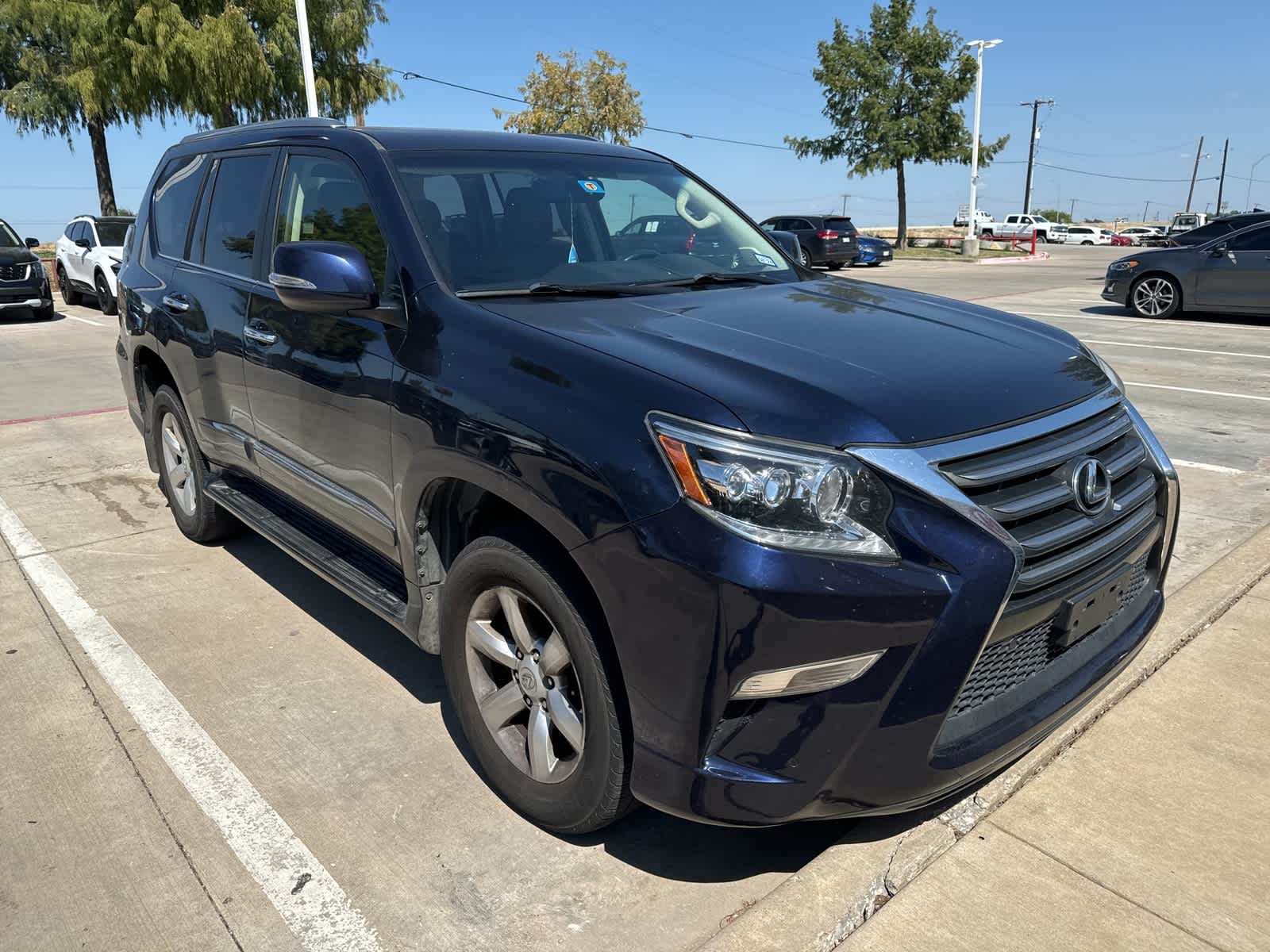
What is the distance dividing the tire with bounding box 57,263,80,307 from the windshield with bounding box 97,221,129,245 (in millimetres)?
1955

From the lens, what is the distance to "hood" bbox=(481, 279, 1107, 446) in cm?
220

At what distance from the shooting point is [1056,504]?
7.72 feet

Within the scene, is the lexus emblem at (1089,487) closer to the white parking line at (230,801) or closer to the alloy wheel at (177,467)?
the white parking line at (230,801)

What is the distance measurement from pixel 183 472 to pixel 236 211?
1563 millimetres

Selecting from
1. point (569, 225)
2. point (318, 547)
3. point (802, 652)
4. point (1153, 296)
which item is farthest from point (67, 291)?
point (802, 652)

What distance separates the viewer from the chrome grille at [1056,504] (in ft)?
7.30

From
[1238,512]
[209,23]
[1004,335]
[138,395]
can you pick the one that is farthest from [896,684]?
[209,23]

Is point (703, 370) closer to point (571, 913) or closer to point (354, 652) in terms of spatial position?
point (571, 913)

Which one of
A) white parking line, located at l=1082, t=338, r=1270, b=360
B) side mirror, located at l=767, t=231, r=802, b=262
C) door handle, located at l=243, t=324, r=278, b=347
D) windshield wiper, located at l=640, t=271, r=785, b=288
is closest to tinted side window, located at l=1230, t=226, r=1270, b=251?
white parking line, located at l=1082, t=338, r=1270, b=360

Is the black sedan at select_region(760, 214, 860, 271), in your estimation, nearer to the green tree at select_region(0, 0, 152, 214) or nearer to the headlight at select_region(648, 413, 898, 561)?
the green tree at select_region(0, 0, 152, 214)

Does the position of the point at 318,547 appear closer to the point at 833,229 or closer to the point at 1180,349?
the point at 1180,349

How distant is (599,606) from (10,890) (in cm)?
174

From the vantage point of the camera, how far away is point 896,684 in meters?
2.07

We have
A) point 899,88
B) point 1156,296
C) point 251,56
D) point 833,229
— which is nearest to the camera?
point 1156,296
